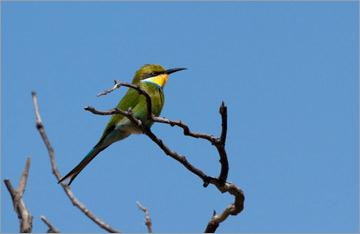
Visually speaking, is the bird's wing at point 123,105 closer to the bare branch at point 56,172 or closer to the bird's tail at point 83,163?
the bird's tail at point 83,163

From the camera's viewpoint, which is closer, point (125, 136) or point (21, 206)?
point (21, 206)

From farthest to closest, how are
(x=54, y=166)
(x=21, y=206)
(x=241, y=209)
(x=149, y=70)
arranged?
(x=149, y=70), (x=241, y=209), (x=54, y=166), (x=21, y=206)

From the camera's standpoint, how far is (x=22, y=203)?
2576 millimetres

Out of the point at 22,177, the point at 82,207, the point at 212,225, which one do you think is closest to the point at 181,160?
the point at 212,225

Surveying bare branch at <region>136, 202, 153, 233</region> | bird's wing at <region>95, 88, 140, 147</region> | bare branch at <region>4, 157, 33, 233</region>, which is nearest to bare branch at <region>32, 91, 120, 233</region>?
bare branch at <region>4, 157, 33, 233</region>

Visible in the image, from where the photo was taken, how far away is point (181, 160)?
3.04 meters

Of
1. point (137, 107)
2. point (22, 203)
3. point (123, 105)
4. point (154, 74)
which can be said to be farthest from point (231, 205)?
point (154, 74)

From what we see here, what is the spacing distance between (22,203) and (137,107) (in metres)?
1.75

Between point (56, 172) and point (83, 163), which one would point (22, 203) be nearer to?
point (56, 172)

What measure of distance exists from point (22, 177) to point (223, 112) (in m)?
1.06

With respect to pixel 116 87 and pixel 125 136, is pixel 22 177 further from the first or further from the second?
pixel 125 136

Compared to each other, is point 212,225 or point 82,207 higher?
point 212,225

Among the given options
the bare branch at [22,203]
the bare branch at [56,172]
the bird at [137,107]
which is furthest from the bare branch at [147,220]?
the bird at [137,107]

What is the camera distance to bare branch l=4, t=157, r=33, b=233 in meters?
2.43
